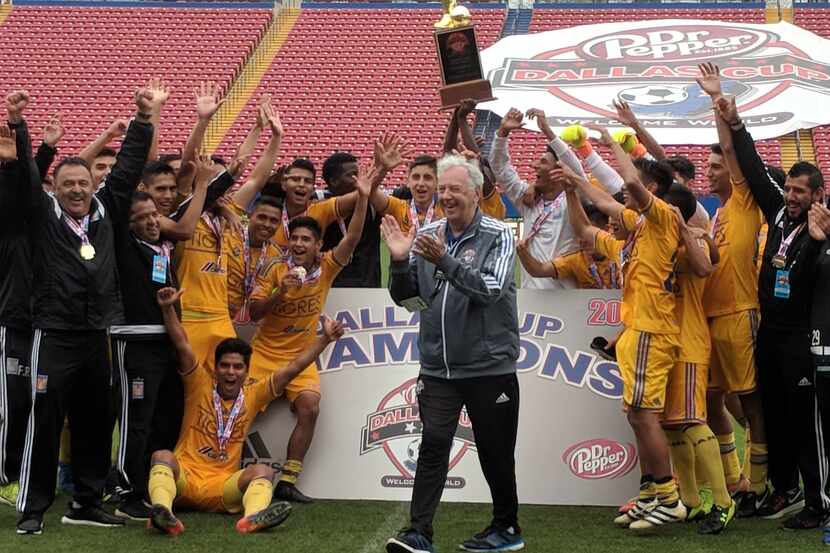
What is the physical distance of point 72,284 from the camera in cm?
621

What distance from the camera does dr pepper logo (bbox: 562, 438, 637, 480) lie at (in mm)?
7355

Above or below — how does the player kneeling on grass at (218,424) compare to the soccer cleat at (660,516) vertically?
above

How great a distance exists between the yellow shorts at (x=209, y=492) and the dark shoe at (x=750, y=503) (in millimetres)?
2913

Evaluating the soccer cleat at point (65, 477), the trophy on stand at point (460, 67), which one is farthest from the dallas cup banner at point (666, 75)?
the soccer cleat at point (65, 477)

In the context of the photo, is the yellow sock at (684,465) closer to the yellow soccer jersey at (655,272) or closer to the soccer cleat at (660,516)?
the soccer cleat at (660,516)

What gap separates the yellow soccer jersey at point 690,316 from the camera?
6.50 m

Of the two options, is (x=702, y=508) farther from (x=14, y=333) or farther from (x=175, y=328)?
(x=14, y=333)

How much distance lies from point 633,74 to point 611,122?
1.46 feet

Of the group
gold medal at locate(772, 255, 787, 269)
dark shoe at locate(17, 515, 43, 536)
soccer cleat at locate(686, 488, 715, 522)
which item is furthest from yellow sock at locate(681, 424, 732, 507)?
dark shoe at locate(17, 515, 43, 536)

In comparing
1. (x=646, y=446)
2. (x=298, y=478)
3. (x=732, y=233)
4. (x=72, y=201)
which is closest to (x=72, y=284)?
(x=72, y=201)

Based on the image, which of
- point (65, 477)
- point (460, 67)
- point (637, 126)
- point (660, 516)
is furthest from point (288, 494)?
point (637, 126)

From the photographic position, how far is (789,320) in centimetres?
660

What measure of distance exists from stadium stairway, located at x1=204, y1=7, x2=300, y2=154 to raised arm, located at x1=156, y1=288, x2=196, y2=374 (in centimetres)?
2388

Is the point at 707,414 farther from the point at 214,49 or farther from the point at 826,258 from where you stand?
the point at 214,49
